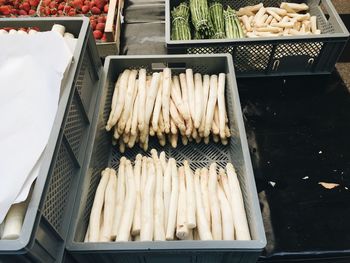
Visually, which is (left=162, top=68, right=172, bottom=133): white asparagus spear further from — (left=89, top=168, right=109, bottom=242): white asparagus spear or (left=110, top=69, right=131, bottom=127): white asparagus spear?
(left=89, top=168, right=109, bottom=242): white asparagus spear

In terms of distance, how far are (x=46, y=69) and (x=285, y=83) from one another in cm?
180

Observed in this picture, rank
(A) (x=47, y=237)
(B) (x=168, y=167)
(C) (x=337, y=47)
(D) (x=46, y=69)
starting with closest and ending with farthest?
(A) (x=47, y=237)
(D) (x=46, y=69)
(B) (x=168, y=167)
(C) (x=337, y=47)

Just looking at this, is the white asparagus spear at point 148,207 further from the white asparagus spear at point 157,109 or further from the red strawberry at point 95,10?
the red strawberry at point 95,10

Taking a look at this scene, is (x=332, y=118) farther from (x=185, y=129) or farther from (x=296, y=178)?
(x=185, y=129)

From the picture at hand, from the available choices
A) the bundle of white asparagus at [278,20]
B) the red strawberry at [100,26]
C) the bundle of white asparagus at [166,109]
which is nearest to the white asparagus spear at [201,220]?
the bundle of white asparagus at [166,109]

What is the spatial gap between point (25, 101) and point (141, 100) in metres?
0.87

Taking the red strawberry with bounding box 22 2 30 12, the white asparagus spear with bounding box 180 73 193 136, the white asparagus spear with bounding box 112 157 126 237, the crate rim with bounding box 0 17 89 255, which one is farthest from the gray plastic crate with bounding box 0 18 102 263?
the red strawberry with bounding box 22 2 30 12

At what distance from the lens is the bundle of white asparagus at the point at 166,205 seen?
5.23ft

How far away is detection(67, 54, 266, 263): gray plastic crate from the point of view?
1399mm

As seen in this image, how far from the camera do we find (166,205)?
173 centimetres

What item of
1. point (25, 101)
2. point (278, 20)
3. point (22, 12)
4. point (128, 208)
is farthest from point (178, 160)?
point (22, 12)

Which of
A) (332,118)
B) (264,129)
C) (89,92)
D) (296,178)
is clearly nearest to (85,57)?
(89,92)

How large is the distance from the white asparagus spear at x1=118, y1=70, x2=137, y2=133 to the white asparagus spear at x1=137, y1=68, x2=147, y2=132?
0.05 metres

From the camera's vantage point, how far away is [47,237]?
127 centimetres
